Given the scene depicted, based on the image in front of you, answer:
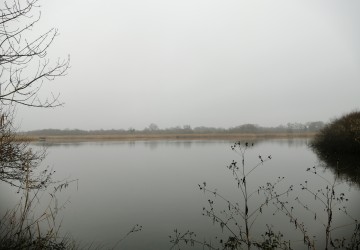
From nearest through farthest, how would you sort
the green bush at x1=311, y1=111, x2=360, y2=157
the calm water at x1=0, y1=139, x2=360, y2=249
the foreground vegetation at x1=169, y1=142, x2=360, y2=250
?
A: the foreground vegetation at x1=169, y1=142, x2=360, y2=250, the calm water at x1=0, y1=139, x2=360, y2=249, the green bush at x1=311, y1=111, x2=360, y2=157

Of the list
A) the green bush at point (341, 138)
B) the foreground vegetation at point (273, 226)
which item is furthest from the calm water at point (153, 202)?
the green bush at point (341, 138)

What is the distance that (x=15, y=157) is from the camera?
522cm

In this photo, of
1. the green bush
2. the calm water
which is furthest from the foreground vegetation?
the green bush

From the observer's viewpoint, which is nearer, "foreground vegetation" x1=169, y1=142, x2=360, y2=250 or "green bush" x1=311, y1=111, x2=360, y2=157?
"foreground vegetation" x1=169, y1=142, x2=360, y2=250

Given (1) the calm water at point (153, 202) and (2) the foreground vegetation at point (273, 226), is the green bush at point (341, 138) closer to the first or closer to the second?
(1) the calm water at point (153, 202)

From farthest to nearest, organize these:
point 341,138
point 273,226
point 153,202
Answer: point 341,138 → point 153,202 → point 273,226

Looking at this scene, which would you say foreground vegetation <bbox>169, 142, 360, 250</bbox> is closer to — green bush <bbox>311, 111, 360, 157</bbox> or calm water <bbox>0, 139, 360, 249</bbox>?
calm water <bbox>0, 139, 360, 249</bbox>

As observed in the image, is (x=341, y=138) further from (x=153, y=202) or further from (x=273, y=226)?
(x=273, y=226)

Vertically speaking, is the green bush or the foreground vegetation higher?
the green bush

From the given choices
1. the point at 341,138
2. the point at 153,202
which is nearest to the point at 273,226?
the point at 153,202

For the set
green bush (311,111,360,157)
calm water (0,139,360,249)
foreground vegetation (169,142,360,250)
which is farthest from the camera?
green bush (311,111,360,157)

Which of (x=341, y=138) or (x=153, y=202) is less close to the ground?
(x=341, y=138)

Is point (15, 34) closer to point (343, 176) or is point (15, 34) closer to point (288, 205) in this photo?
point (288, 205)

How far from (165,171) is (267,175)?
5.14 metres
